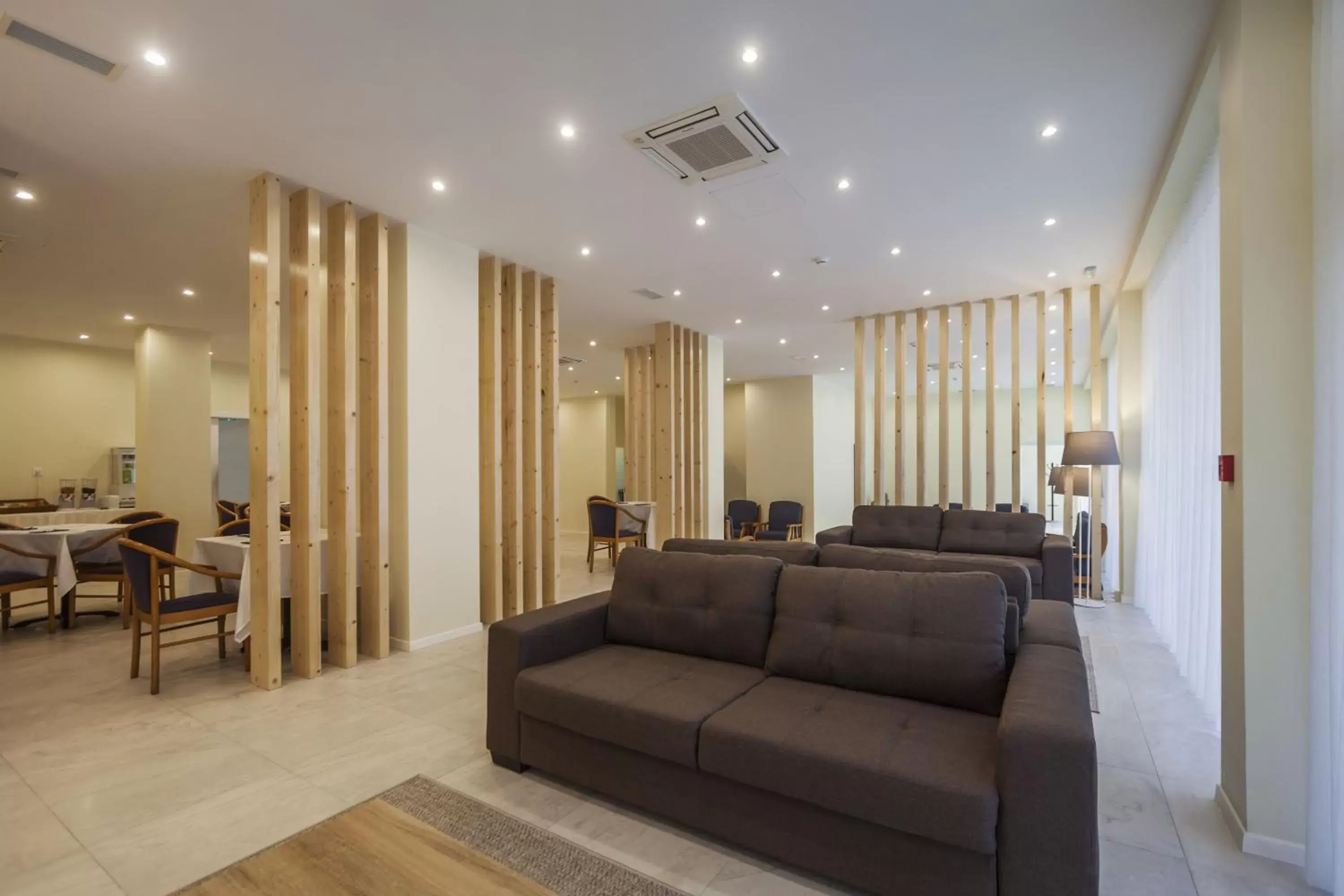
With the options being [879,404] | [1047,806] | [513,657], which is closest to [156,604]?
[513,657]

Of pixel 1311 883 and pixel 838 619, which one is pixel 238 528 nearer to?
pixel 838 619

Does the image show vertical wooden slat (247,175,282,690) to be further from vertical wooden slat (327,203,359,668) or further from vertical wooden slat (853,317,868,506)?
vertical wooden slat (853,317,868,506)

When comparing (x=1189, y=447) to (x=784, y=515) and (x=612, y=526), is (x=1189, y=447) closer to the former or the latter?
(x=612, y=526)

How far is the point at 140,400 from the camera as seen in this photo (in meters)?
7.93

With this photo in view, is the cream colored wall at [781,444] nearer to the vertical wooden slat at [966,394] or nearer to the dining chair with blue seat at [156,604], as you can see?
the vertical wooden slat at [966,394]

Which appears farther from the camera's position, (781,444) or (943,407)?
(781,444)

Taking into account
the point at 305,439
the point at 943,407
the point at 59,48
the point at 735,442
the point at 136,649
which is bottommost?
the point at 136,649

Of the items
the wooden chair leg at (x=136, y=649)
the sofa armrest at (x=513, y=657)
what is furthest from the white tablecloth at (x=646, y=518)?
the sofa armrest at (x=513, y=657)

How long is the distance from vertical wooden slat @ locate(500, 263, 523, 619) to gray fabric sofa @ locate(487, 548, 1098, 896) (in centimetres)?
270

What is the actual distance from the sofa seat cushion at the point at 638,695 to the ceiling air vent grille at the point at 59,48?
340 centimetres

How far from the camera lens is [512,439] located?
583 cm

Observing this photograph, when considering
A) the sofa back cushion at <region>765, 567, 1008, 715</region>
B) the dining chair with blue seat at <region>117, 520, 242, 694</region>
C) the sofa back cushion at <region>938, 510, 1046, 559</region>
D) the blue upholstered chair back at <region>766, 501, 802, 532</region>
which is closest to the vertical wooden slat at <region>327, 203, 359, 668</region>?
the dining chair with blue seat at <region>117, 520, 242, 694</region>

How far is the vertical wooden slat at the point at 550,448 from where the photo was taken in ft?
20.6

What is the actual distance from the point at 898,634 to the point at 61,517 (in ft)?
31.7
